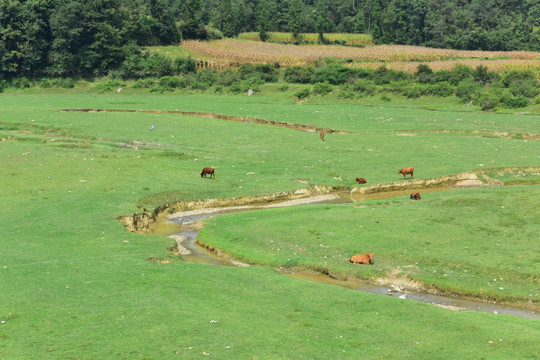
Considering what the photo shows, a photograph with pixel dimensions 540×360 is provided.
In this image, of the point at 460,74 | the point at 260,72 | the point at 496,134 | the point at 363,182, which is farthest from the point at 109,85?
the point at 363,182

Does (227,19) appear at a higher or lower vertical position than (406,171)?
higher

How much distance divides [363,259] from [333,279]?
1.56 m

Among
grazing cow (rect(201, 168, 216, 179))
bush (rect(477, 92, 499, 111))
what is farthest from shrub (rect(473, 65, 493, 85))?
grazing cow (rect(201, 168, 216, 179))

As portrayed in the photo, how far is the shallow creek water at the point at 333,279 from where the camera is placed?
2114cm

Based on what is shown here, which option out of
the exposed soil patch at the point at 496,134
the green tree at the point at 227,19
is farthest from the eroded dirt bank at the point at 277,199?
the green tree at the point at 227,19

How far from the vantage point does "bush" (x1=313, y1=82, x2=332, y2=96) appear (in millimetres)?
82688

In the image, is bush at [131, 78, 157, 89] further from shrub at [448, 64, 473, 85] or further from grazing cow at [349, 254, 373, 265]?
grazing cow at [349, 254, 373, 265]

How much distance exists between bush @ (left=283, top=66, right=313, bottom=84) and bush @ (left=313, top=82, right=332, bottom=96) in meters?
6.47

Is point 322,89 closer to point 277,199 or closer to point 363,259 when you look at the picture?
point 277,199

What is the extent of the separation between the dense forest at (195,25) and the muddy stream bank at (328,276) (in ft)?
231

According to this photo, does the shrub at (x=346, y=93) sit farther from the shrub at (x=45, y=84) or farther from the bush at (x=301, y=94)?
the shrub at (x=45, y=84)

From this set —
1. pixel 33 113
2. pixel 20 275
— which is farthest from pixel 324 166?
pixel 33 113

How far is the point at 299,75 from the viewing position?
9131 cm

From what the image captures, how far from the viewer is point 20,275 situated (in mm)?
20594
